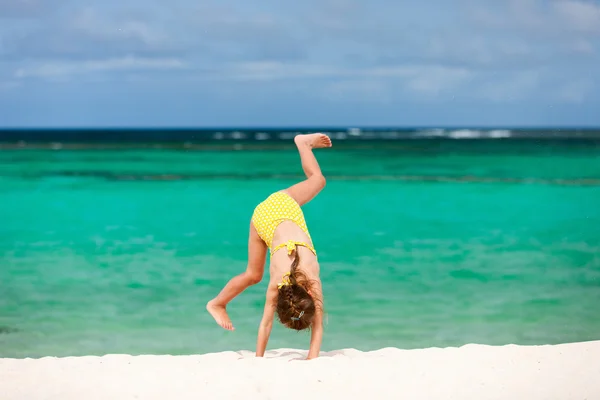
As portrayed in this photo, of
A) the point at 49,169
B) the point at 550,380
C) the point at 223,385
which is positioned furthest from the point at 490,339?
the point at 49,169

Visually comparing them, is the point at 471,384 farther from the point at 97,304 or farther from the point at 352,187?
the point at 352,187

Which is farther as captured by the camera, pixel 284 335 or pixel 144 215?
pixel 144 215

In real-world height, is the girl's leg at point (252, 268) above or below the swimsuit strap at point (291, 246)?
below

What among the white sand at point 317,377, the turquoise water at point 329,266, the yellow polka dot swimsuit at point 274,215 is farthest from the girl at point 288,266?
the turquoise water at point 329,266

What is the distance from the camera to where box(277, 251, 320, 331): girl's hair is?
4.41m

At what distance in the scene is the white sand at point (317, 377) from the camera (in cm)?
413

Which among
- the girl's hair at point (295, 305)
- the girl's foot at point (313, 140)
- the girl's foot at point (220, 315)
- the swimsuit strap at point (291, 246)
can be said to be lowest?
the girl's foot at point (220, 315)

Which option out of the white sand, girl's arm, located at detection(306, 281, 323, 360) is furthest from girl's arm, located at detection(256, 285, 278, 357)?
girl's arm, located at detection(306, 281, 323, 360)

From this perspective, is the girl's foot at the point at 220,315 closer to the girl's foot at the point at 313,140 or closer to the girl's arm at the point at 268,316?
the girl's arm at the point at 268,316

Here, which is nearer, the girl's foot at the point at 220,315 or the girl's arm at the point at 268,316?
the girl's arm at the point at 268,316

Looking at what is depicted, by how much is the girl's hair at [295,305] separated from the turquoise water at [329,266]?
1781 mm

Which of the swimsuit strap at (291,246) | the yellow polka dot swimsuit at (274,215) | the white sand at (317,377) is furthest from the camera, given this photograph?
the yellow polka dot swimsuit at (274,215)

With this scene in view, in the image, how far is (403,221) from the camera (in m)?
14.2

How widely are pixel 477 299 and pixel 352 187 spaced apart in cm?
1428
